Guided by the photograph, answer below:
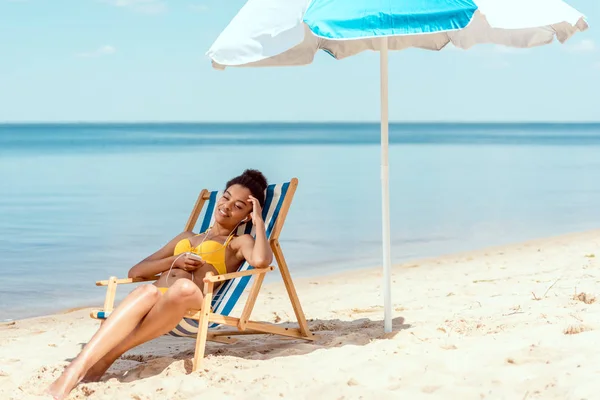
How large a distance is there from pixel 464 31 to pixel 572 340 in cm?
185

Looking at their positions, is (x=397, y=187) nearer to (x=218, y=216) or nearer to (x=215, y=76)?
(x=218, y=216)

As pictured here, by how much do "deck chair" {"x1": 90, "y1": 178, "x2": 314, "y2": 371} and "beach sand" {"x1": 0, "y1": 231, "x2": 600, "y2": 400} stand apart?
98 mm

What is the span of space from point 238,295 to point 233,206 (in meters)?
0.54

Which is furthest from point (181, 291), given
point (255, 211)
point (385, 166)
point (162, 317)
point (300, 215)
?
point (300, 215)

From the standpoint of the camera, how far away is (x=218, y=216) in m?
4.40

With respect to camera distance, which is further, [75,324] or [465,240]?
[465,240]

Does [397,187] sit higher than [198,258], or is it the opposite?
[198,258]

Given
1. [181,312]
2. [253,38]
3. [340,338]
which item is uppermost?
[253,38]

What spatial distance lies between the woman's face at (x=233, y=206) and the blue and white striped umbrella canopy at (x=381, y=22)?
865mm

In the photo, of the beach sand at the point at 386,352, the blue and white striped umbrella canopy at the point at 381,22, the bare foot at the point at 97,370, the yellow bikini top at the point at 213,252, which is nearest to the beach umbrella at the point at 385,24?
the blue and white striped umbrella canopy at the point at 381,22

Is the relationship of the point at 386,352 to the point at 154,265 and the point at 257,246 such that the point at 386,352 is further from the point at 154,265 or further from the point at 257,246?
the point at 154,265

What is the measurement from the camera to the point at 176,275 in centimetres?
427

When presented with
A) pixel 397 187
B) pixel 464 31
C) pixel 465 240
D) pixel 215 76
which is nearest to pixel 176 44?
pixel 215 76

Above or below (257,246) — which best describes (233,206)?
above
